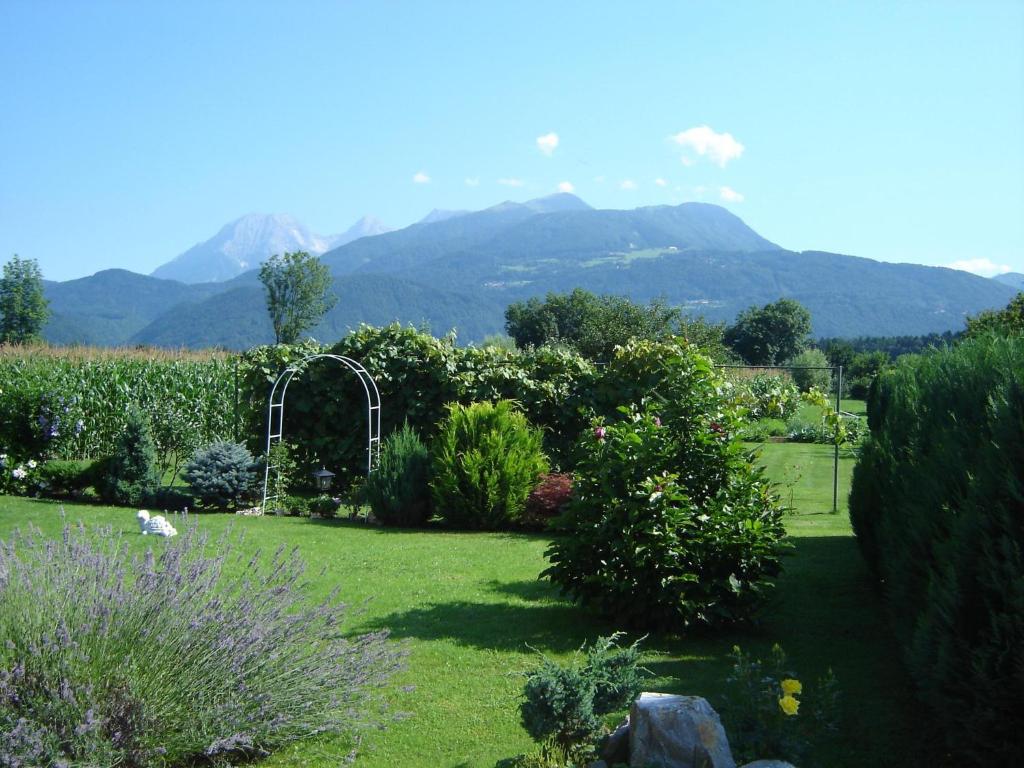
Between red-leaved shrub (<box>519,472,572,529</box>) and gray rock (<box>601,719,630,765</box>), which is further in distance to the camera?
red-leaved shrub (<box>519,472,572,529</box>)

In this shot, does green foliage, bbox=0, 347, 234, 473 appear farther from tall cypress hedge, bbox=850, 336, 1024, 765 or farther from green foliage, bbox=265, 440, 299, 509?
tall cypress hedge, bbox=850, 336, 1024, 765

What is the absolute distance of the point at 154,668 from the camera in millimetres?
3713

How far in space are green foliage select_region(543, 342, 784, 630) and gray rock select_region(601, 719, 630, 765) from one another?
2167 millimetres

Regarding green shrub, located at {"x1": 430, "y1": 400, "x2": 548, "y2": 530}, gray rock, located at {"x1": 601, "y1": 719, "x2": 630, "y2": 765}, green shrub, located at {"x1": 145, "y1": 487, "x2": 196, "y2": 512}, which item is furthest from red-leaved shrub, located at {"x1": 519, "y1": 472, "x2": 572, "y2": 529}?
gray rock, located at {"x1": 601, "y1": 719, "x2": 630, "y2": 765}

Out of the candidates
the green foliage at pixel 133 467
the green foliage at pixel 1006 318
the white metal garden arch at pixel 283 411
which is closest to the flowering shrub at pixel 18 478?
the green foliage at pixel 133 467

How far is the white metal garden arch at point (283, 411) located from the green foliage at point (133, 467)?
1659 mm

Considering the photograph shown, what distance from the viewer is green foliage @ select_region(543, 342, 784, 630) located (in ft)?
19.4

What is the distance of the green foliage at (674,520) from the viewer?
19.4ft

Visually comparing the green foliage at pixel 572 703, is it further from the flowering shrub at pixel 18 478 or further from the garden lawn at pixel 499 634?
the flowering shrub at pixel 18 478

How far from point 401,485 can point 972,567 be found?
27.8 ft

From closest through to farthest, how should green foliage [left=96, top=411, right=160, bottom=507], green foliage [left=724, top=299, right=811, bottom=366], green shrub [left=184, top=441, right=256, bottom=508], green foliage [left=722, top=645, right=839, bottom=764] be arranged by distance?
1. green foliage [left=722, top=645, right=839, bottom=764]
2. green shrub [left=184, top=441, right=256, bottom=508]
3. green foliage [left=96, top=411, right=160, bottom=507]
4. green foliage [left=724, top=299, right=811, bottom=366]

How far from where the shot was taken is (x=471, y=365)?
43.0 feet

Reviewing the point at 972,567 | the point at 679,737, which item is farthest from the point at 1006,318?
the point at 679,737

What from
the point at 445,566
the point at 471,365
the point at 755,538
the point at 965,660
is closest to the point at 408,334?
the point at 471,365
